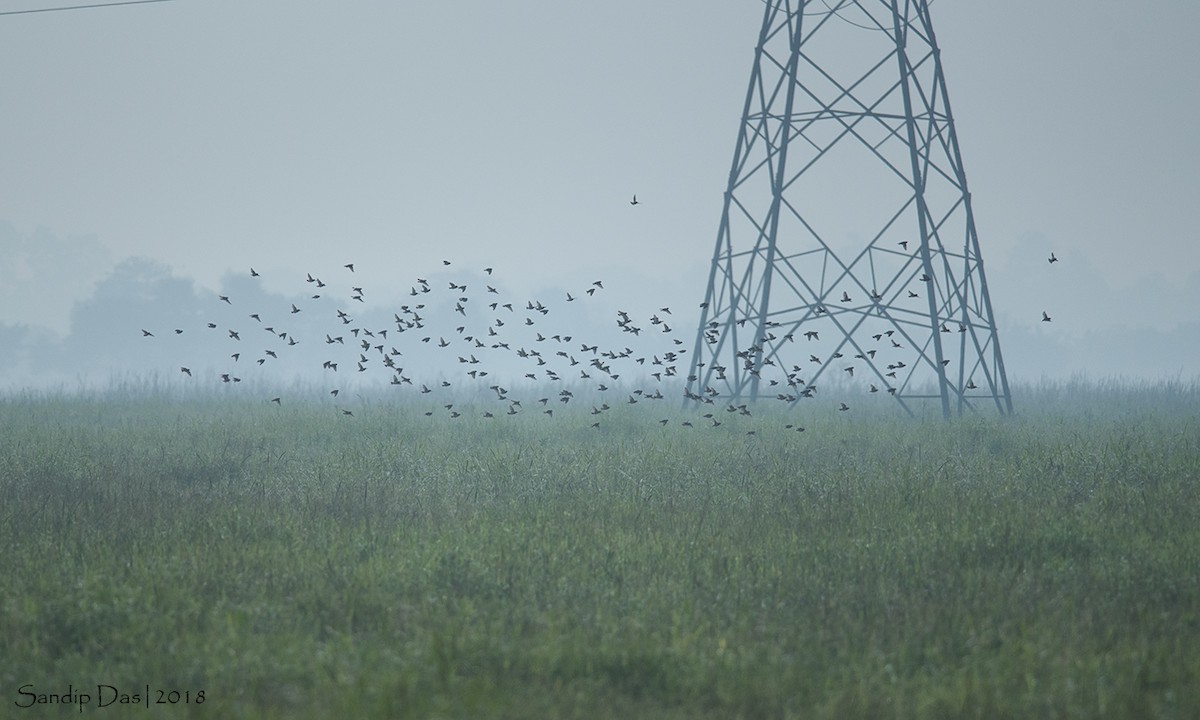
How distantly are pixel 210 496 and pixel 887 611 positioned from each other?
23.7 feet

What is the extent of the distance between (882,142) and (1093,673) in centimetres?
1606

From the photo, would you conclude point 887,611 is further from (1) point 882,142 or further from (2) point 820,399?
(2) point 820,399

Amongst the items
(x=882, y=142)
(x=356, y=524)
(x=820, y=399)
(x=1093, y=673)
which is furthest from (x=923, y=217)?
(x=1093, y=673)

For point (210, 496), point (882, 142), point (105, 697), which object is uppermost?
point (882, 142)

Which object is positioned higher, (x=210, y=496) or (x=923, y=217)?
(x=923, y=217)

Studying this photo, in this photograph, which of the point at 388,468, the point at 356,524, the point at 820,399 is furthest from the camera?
the point at 820,399

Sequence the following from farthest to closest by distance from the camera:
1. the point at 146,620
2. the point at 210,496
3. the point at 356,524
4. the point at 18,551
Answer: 1. the point at 210,496
2. the point at 356,524
3. the point at 18,551
4. the point at 146,620

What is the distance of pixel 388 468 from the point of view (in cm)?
1319

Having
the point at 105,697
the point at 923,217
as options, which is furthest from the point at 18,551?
the point at 923,217

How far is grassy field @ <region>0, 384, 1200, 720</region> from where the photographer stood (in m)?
5.92

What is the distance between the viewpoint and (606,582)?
313 inches

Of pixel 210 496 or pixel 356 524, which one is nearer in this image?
pixel 356 524

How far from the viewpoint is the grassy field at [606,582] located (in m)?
5.92

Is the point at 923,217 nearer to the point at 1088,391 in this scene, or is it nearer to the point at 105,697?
the point at 1088,391
